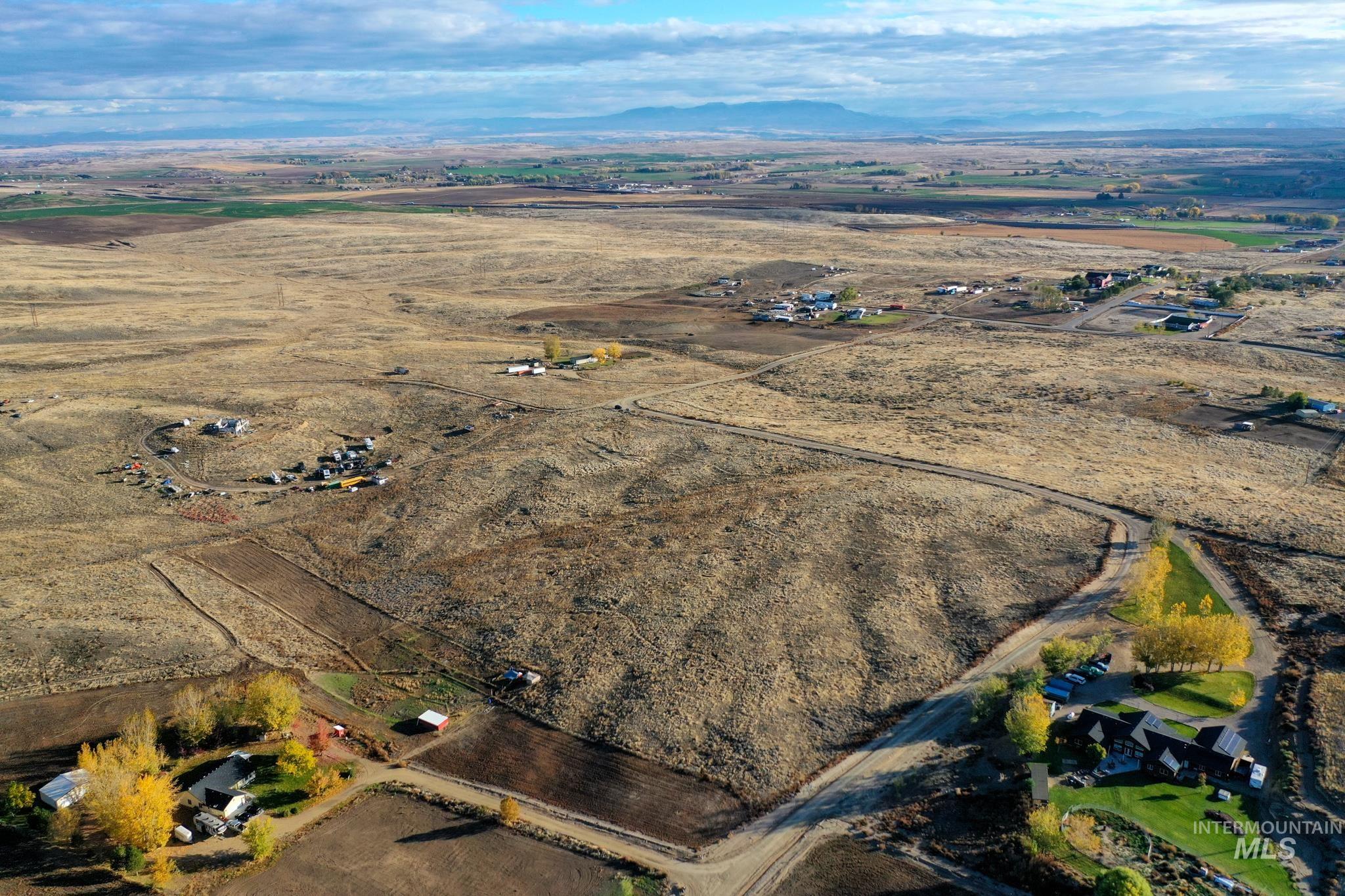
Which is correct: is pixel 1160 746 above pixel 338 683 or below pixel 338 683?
above

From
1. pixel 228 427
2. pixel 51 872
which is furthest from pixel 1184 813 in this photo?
pixel 228 427

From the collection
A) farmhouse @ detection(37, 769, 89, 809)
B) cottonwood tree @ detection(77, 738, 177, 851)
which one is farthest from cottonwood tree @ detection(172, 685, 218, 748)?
farmhouse @ detection(37, 769, 89, 809)

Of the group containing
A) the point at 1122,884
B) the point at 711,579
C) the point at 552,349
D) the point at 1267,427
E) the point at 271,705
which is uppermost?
the point at 552,349

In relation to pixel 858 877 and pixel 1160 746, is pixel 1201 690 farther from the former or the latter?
pixel 858 877

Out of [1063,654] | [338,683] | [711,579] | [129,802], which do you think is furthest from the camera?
[711,579]

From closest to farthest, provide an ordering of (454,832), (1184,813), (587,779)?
(1184,813)
(454,832)
(587,779)

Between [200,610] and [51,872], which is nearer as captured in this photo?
[51,872]
